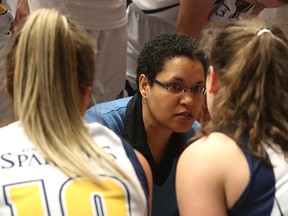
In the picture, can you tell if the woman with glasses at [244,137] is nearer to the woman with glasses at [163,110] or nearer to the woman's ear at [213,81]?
the woman's ear at [213,81]

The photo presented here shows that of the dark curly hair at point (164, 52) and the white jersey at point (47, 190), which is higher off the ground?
the white jersey at point (47, 190)

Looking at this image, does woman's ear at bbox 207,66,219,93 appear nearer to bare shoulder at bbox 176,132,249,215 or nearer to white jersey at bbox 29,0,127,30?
bare shoulder at bbox 176,132,249,215

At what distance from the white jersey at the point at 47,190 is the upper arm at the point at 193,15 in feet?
4.96

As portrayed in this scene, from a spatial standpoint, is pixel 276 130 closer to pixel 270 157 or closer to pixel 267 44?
pixel 270 157

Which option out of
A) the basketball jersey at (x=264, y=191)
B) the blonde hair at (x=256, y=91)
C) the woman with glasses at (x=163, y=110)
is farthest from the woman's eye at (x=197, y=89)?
the basketball jersey at (x=264, y=191)

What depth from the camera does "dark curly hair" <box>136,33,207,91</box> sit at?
2.43 metres

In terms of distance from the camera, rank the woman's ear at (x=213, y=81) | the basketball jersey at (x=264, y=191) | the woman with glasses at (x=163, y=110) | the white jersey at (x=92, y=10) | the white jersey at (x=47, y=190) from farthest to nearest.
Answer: the white jersey at (x=92, y=10) < the woman with glasses at (x=163, y=110) < the woman's ear at (x=213, y=81) < the basketball jersey at (x=264, y=191) < the white jersey at (x=47, y=190)

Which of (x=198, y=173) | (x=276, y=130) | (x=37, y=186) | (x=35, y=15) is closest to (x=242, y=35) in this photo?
(x=276, y=130)

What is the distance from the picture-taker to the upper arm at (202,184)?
5.21 ft

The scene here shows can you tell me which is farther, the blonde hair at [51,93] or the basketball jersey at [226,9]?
the basketball jersey at [226,9]

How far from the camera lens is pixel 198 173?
1.61 m

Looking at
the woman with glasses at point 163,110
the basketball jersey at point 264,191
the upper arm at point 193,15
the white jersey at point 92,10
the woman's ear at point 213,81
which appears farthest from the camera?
the upper arm at point 193,15

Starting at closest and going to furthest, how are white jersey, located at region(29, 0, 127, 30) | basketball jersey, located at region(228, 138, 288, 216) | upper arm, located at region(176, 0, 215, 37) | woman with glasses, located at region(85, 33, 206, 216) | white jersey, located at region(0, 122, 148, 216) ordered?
white jersey, located at region(0, 122, 148, 216) → basketball jersey, located at region(228, 138, 288, 216) → woman with glasses, located at region(85, 33, 206, 216) → white jersey, located at region(29, 0, 127, 30) → upper arm, located at region(176, 0, 215, 37)

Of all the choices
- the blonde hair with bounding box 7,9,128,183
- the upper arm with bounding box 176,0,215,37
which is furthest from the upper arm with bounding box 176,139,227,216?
the upper arm with bounding box 176,0,215,37
